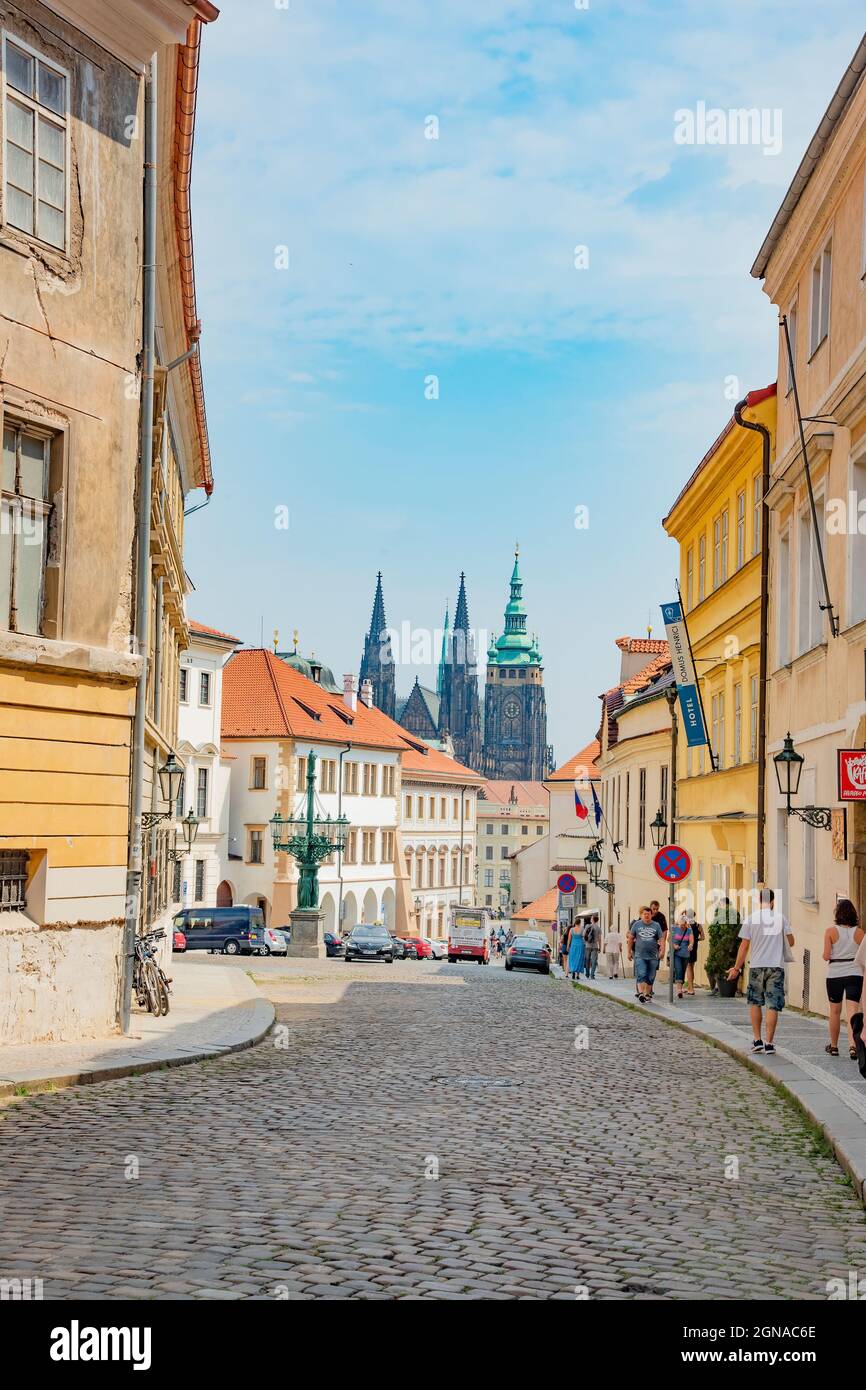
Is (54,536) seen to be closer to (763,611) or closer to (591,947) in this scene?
(763,611)

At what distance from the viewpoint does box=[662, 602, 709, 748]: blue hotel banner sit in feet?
101

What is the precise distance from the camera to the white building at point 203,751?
62.0 meters

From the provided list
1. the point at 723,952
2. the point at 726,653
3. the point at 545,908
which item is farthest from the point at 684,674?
the point at 545,908

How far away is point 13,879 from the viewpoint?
14625 mm

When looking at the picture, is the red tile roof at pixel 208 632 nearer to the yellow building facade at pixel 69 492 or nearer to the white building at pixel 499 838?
the yellow building facade at pixel 69 492

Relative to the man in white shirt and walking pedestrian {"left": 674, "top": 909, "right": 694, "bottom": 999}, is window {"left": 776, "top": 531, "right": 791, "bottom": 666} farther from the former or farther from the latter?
the man in white shirt

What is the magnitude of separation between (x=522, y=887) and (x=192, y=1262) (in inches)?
4639

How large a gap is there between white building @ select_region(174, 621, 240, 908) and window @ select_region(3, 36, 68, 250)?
1794 inches

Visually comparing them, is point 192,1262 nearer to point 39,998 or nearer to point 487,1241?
point 487,1241

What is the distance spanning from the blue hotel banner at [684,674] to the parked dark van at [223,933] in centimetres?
2557

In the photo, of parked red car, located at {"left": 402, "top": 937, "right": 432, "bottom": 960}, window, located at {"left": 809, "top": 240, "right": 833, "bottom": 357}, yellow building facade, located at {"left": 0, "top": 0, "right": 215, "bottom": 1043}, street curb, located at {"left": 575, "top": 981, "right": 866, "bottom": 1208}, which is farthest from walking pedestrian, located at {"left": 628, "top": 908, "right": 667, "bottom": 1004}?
parked red car, located at {"left": 402, "top": 937, "right": 432, "bottom": 960}

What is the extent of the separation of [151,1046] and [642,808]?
93.0 ft

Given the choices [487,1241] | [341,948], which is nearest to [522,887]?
[341,948]
